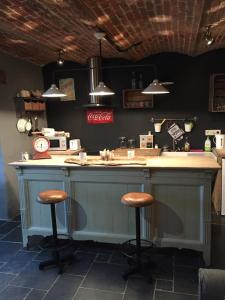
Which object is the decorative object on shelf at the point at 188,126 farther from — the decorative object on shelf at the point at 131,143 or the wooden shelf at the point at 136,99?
the decorative object on shelf at the point at 131,143

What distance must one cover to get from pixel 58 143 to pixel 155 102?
1.89 m

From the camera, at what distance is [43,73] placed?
533cm

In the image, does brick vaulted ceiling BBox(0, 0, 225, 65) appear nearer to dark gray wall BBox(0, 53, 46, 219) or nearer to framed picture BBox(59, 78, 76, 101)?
dark gray wall BBox(0, 53, 46, 219)

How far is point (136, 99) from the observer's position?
503 cm

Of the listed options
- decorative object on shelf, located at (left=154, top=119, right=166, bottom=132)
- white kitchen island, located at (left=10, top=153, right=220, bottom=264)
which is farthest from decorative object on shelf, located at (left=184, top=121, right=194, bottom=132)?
white kitchen island, located at (left=10, top=153, right=220, bottom=264)

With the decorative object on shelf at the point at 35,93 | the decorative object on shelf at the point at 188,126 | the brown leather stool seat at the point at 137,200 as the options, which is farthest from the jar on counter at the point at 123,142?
the brown leather stool seat at the point at 137,200

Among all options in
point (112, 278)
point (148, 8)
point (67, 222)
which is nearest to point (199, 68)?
point (148, 8)

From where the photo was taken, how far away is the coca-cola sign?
522 cm

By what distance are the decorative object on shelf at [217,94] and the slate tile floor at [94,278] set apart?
2.62 metres

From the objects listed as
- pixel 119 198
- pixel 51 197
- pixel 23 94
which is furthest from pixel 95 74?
pixel 51 197

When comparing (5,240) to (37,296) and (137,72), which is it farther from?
(137,72)

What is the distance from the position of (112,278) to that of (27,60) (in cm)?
379

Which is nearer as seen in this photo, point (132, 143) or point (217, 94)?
point (217, 94)

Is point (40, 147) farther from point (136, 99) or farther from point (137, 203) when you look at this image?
point (136, 99)
